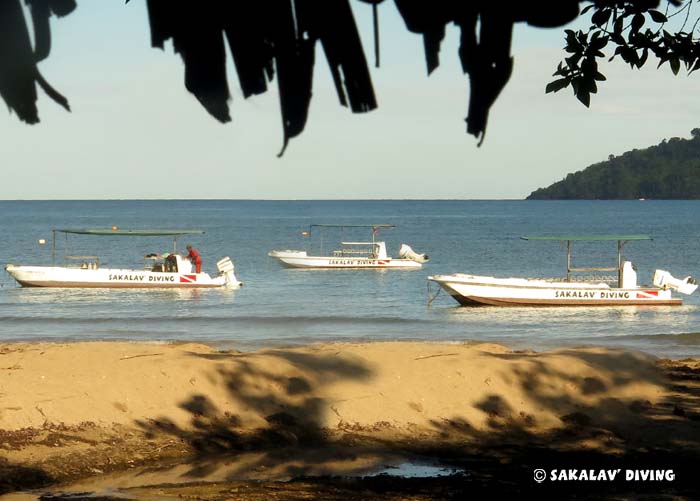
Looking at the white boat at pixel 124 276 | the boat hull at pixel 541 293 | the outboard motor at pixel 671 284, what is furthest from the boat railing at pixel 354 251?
the outboard motor at pixel 671 284

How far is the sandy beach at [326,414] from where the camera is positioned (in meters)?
12.7

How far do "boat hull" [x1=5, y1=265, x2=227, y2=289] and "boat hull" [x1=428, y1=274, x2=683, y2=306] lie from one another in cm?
1313

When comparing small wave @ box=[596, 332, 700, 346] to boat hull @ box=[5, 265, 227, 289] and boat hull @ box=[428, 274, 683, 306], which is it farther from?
boat hull @ box=[5, 265, 227, 289]

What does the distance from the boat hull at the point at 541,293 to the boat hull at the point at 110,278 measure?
13.1m

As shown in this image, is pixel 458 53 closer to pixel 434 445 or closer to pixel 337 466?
pixel 337 466

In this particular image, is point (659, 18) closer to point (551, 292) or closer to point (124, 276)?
point (551, 292)

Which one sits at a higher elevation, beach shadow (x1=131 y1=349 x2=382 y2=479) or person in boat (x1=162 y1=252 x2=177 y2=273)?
beach shadow (x1=131 y1=349 x2=382 y2=479)

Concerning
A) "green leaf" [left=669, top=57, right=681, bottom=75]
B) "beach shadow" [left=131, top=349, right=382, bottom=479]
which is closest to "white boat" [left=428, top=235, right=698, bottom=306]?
"beach shadow" [left=131, top=349, right=382, bottom=479]

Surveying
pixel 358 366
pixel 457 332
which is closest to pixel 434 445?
pixel 358 366

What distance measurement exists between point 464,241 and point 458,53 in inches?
4061

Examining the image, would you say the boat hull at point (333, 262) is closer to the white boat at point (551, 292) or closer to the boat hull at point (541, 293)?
the white boat at point (551, 292)

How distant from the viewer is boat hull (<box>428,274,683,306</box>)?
39.8 meters

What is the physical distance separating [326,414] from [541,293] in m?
26.2

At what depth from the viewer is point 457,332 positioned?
114 feet
